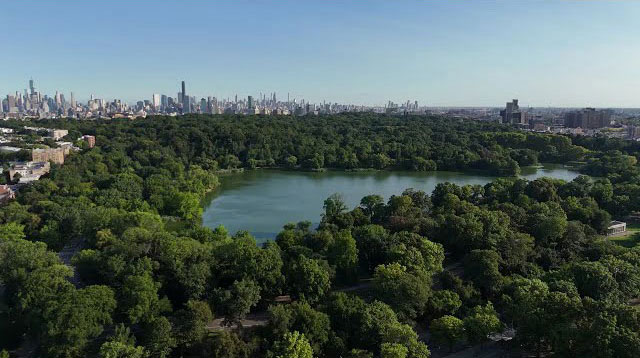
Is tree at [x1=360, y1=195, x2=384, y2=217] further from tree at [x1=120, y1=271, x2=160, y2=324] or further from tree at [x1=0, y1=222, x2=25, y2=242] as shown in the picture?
tree at [x1=0, y1=222, x2=25, y2=242]

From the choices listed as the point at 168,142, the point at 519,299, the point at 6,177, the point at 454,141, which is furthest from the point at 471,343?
the point at 454,141

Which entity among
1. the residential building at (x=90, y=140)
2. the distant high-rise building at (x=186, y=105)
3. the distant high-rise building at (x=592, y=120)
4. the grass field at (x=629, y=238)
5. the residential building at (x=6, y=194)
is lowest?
the grass field at (x=629, y=238)

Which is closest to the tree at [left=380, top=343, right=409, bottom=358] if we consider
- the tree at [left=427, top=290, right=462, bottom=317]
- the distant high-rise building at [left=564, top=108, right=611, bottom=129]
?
the tree at [left=427, top=290, right=462, bottom=317]

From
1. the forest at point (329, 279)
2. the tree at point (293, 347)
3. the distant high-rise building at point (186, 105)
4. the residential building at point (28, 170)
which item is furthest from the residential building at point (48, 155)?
the distant high-rise building at point (186, 105)

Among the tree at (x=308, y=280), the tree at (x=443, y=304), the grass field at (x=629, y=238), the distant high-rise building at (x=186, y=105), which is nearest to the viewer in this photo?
the tree at (x=443, y=304)

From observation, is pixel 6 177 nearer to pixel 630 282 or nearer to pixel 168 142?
pixel 168 142

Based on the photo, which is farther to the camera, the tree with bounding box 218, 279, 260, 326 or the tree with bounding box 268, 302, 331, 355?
the tree with bounding box 218, 279, 260, 326

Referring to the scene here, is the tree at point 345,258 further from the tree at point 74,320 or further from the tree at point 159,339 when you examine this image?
the tree at point 74,320
